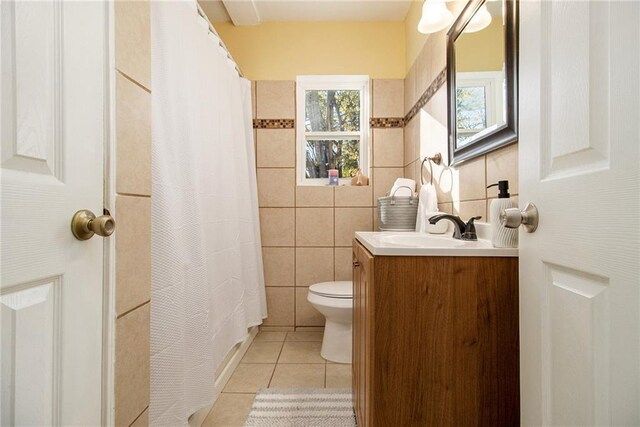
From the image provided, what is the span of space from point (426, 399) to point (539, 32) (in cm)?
85

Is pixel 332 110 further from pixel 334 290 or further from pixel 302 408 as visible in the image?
pixel 302 408

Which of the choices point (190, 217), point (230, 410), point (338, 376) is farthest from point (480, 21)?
point (230, 410)

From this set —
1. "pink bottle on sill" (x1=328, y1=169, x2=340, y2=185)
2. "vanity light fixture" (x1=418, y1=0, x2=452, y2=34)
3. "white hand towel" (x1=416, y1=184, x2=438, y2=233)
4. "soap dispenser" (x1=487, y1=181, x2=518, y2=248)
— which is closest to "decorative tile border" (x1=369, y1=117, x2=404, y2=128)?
"pink bottle on sill" (x1=328, y1=169, x2=340, y2=185)

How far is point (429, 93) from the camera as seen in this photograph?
1828mm

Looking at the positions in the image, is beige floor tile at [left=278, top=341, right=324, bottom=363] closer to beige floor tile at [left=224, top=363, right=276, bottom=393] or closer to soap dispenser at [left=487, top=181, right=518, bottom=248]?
beige floor tile at [left=224, top=363, right=276, bottom=393]

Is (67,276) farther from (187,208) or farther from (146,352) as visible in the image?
(187,208)

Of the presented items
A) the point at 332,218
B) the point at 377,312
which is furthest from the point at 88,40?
the point at 332,218

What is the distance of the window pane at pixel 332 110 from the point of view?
2564 mm

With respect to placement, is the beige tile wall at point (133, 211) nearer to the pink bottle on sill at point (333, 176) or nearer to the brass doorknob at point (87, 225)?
the brass doorknob at point (87, 225)

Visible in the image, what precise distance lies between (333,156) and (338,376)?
1.59m

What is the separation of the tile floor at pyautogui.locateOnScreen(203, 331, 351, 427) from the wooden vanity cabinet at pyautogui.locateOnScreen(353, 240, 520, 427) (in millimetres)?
935

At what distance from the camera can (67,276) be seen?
59 centimetres

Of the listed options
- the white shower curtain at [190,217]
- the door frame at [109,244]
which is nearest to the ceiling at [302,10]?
the white shower curtain at [190,217]

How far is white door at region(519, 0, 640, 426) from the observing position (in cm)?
43
